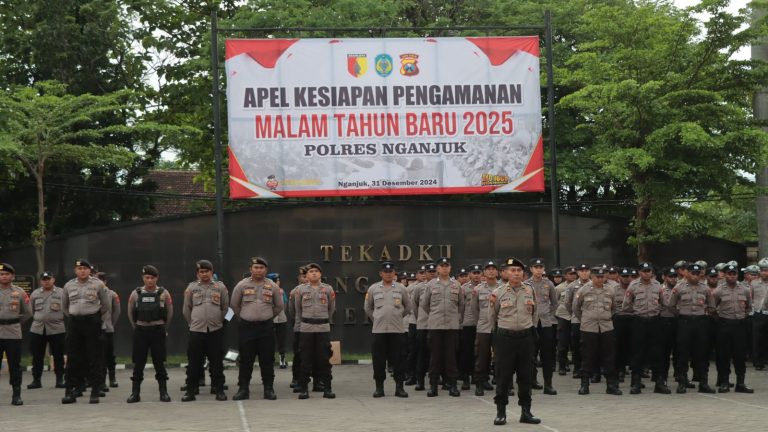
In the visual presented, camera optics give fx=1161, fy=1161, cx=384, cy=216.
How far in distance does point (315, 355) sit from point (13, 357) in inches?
163

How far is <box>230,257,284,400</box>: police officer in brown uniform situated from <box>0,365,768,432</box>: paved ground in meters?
0.35

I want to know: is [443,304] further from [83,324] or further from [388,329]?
[83,324]

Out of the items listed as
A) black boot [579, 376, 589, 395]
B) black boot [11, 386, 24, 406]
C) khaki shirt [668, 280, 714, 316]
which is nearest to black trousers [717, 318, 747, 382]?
khaki shirt [668, 280, 714, 316]

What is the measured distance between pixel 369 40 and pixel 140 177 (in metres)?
15.2

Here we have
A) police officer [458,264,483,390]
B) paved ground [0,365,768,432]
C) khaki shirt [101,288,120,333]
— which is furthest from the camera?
khaki shirt [101,288,120,333]

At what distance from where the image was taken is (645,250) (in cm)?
2491

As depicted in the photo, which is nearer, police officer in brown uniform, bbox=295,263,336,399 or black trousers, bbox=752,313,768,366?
police officer in brown uniform, bbox=295,263,336,399

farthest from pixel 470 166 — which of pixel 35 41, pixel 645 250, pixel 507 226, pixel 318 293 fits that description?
pixel 35 41

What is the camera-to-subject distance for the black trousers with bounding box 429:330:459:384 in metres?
16.3

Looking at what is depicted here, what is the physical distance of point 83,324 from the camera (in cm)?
1597

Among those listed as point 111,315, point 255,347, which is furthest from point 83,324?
point 255,347

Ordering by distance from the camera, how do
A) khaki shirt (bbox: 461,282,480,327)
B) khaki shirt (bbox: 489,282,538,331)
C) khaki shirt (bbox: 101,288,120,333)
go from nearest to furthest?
khaki shirt (bbox: 489,282,538,331) → khaki shirt (bbox: 461,282,480,327) → khaki shirt (bbox: 101,288,120,333)

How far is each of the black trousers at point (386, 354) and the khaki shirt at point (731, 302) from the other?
4.61m

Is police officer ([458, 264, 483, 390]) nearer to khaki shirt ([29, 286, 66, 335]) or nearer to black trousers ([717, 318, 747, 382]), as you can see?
black trousers ([717, 318, 747, 382])
